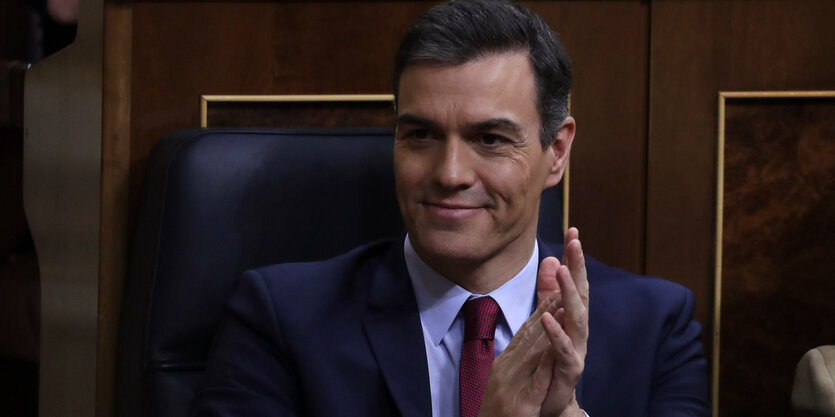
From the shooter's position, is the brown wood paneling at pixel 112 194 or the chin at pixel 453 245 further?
the brown wood paneling at pixel 112 194

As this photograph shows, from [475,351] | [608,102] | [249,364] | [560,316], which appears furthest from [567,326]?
[608,102]

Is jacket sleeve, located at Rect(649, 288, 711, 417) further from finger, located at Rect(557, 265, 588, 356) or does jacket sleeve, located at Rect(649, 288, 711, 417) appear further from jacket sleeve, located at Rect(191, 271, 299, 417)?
jacket sleeve, located at Rect(191, 271, 299, 417)

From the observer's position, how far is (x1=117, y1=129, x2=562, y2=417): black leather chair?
1240 mm

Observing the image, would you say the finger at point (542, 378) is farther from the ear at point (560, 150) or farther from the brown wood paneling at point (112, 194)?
the brown wood paneling at point (112, 194)

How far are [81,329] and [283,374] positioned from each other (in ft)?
1.42

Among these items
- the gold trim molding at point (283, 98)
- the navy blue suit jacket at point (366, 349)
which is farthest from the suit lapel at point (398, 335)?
the gold trim molding at point (283, 98)

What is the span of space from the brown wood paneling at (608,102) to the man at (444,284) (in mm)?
265

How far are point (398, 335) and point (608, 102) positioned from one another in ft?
1.91

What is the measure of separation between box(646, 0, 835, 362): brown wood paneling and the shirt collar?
1.18ft

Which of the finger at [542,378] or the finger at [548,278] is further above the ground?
the finger at [548,278]

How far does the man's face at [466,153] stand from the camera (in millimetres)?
1196

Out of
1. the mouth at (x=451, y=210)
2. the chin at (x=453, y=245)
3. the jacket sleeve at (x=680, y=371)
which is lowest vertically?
the jacket sleeve at (x=680, y=371)

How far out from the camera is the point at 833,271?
4.98ft

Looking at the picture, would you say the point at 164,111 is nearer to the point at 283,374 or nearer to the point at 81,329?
the point at 81,329
